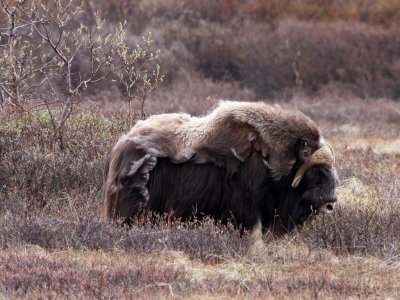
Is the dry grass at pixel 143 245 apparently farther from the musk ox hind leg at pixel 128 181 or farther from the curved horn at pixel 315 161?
the curved horn at pixel 315 161

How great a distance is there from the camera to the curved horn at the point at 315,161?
4949 mm

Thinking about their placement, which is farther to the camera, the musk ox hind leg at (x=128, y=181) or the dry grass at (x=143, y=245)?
the musk ox hind leg at (x=128, y=181)

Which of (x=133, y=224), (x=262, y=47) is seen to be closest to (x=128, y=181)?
(x=133, y=224)

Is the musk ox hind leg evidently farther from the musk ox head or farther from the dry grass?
the musk ox head

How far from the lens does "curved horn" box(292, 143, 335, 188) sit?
495 centimetres

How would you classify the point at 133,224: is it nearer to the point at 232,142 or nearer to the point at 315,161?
the point at 232,142

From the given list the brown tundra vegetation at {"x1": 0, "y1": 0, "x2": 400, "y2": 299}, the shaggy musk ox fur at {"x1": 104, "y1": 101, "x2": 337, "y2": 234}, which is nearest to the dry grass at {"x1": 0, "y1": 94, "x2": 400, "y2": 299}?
the brown tundra vegetation at {"x1": 0, "y1": 0, "x2": 400, "y2": 299}

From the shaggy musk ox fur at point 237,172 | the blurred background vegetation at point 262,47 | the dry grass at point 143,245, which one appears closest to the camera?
the dry grass at point 143,245

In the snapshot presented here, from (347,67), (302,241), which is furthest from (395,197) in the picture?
(347,67)

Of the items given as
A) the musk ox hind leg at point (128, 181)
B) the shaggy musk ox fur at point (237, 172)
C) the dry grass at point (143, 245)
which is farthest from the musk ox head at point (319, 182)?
the musk ox hind leg at point (128, 181)

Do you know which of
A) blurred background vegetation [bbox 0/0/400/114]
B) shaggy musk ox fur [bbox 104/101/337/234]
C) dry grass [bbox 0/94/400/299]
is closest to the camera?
dry grass [bbox 0/94/400/299]

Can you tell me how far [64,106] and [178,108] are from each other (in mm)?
5852

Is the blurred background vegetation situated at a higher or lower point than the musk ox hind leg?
lower

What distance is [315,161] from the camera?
4.97 meters
